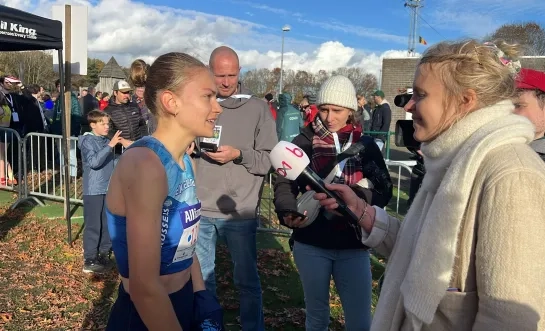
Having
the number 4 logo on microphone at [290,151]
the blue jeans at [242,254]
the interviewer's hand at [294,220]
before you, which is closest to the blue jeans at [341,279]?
the interviewer's hand at [294,220]

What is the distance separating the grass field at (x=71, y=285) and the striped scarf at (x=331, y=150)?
6.24 feet

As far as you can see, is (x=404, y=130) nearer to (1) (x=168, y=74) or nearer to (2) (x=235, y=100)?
(1) (x=168, y=74)

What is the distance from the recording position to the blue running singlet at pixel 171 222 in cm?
181

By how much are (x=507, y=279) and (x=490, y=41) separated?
89 cm

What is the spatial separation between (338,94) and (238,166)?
1060 mm

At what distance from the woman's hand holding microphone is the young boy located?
382cm

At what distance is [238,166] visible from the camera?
3666mm

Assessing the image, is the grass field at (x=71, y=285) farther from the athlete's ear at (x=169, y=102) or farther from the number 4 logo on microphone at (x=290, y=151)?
the athlete's ear at (x=169, y=102)

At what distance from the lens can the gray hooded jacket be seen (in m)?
3.61

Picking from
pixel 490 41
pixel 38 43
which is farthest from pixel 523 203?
pixel 38 43

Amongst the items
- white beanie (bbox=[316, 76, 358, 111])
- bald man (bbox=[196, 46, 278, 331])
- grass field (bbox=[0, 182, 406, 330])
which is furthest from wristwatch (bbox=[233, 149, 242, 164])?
grass field (bbox=[0, 182, 406, 330])

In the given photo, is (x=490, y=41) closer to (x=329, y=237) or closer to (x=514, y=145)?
(x=514, y=145)

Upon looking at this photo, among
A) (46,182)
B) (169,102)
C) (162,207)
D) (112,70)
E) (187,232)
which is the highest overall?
(112,70)

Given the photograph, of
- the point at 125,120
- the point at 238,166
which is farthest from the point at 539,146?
the point at 125,120
